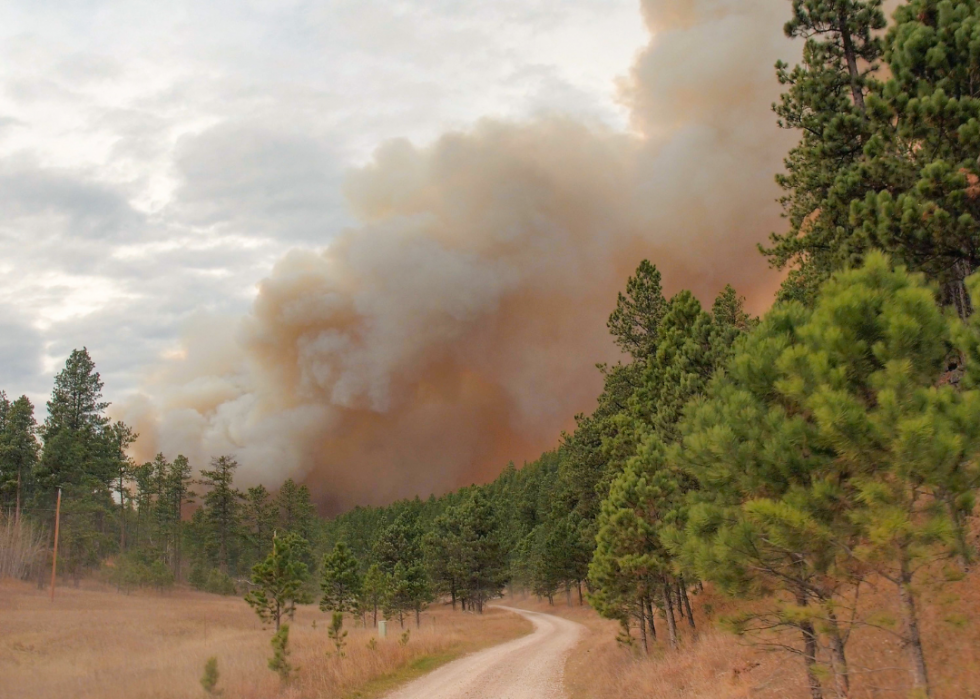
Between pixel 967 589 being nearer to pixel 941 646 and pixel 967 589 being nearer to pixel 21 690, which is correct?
pixel 941 646

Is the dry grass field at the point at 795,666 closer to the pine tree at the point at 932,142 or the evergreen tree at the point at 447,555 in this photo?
Answer: the pine tree at the point at 932,142

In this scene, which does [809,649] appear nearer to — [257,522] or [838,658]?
[838,658]

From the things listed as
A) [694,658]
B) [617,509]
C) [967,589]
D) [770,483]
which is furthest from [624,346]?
[770,483]

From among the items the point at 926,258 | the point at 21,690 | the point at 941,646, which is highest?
the point at 926,258

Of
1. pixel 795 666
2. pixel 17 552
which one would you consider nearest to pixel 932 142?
pixel 795 666

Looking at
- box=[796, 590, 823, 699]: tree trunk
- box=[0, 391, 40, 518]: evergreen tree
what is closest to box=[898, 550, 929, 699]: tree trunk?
box=[796, 590, 823, 699]: tree trunk

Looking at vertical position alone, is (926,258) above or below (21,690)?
above

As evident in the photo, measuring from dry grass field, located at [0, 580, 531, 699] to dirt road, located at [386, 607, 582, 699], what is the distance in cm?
113

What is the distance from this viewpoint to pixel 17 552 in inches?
2431

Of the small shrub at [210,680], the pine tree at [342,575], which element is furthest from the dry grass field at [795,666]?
the pine tree at [342,575]

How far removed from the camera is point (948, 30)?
496 inches

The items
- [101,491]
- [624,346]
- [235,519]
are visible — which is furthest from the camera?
[235,519]

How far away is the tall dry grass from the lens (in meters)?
60.7

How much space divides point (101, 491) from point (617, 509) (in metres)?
90.0
